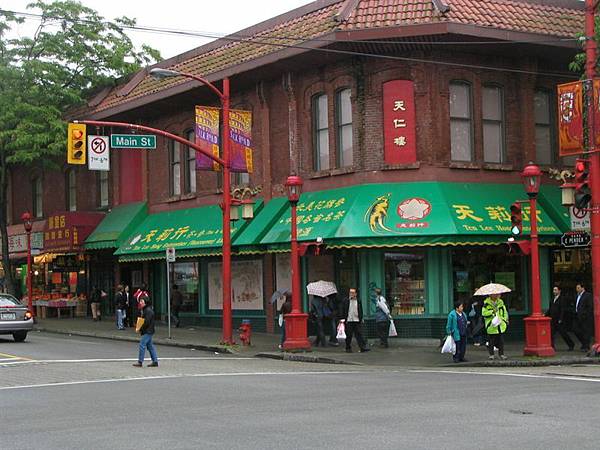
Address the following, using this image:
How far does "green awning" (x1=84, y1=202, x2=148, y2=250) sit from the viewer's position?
108ft

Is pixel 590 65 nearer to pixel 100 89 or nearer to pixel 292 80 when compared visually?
pixel 292 80

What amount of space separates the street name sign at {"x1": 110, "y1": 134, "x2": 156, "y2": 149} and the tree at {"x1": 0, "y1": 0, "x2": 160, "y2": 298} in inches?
441

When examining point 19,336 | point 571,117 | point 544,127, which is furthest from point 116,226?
point 571,117

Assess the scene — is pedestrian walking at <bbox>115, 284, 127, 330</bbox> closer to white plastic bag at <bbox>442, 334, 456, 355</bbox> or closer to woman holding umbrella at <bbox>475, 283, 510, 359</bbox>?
white plastic bag at <bbox>442, 334, 456, 355</bbox>

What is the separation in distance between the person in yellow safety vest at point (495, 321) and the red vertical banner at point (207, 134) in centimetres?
873

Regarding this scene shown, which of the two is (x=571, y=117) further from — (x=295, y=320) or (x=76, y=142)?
(x=76, y=142)

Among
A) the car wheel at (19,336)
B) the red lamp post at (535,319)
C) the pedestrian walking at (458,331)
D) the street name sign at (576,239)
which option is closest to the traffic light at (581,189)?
the red lamp post at (535,319)

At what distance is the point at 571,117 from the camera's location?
20.3 m

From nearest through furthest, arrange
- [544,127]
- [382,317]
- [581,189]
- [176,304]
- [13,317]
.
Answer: [581,189] < [382,317] < [13,317] < [544,127] < [176,304]

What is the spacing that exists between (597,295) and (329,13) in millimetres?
11248

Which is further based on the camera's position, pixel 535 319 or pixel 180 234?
pixel 180 234

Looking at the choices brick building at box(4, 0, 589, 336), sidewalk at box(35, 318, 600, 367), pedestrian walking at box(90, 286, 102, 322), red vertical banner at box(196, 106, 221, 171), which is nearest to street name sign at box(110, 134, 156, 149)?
red vertical banner at box(196, 106, 221, 171)

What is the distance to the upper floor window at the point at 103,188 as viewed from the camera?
36281 millimetres

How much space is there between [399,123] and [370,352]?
637 centimetres
